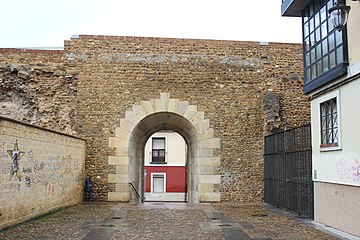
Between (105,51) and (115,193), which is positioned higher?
(105,51)

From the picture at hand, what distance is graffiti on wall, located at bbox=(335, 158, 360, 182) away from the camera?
7.52 metres

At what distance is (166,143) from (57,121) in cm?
1396

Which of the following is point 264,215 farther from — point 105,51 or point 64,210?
point 105,51

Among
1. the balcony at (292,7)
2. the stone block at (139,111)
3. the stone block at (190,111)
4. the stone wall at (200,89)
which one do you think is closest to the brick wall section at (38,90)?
the stone wall at (200,89)

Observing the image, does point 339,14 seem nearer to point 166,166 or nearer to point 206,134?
point 206,134

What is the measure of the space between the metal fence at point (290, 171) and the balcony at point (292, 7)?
9.35 feet

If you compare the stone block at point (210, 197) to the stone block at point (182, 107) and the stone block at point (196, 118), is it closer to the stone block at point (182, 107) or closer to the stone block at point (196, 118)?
the stone block at point (196, 118)

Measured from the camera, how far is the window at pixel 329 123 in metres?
8.59

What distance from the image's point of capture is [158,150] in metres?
28.1

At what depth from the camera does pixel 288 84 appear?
49.1 ft

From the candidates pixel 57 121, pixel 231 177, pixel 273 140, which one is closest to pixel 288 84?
pixel 273 140

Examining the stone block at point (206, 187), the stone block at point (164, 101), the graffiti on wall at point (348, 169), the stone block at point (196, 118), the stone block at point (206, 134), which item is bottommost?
the stone block at point (206, 187)

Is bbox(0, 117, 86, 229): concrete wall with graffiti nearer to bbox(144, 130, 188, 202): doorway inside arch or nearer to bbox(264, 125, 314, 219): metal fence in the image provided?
bbox(264, 125, 314, 219): metal fence

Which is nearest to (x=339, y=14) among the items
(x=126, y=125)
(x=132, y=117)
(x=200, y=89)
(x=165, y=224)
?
(x=165, y=224)
